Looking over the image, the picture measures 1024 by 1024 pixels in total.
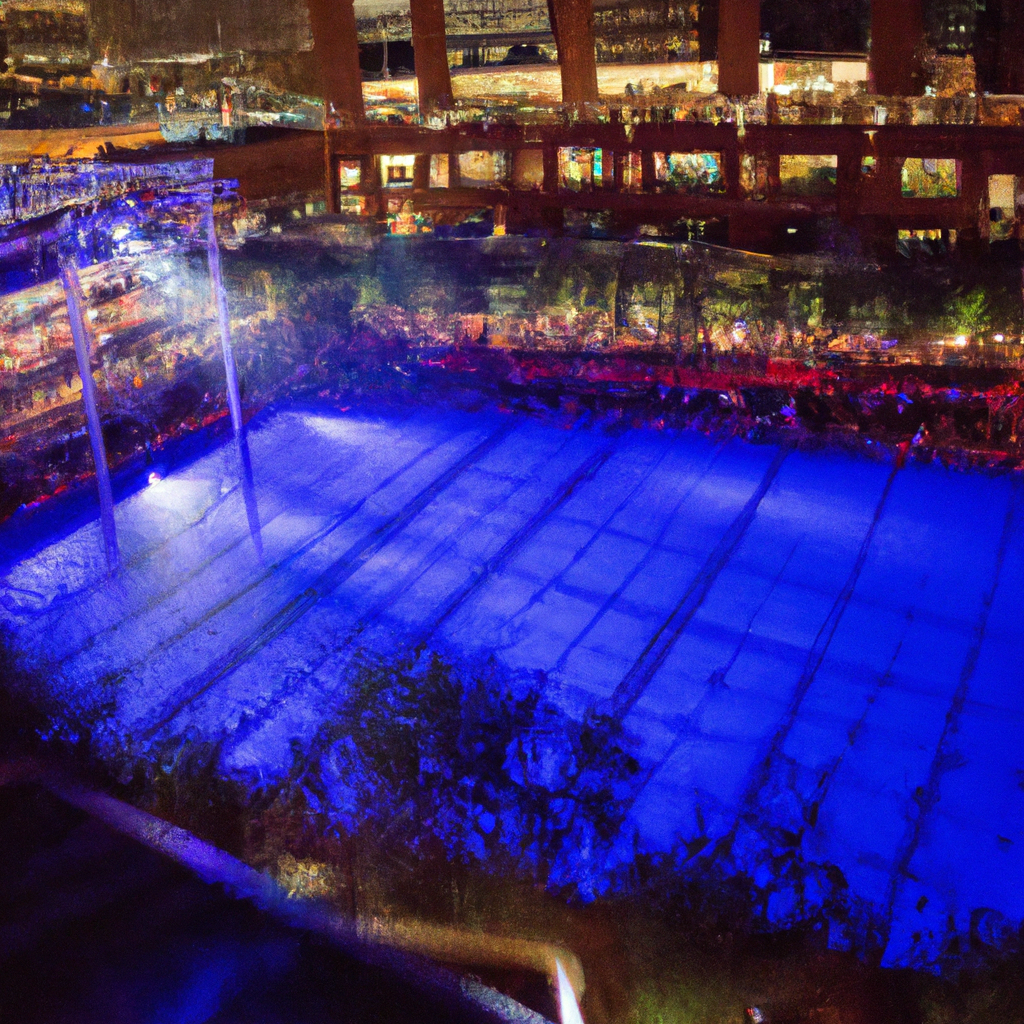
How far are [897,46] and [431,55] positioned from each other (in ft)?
4.78

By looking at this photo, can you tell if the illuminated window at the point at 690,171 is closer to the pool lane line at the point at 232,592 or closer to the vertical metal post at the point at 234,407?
the pool lane line at the point at 232,592

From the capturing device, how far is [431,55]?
283 centimetres

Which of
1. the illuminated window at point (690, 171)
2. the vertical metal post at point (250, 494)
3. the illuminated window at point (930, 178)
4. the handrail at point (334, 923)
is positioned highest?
the illuminated window at point (690, 171)

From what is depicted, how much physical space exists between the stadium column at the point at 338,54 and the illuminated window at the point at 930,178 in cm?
179

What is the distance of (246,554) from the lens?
7.22 feet

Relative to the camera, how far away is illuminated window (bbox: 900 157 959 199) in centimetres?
224

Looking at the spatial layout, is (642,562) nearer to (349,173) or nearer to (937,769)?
(937,769)

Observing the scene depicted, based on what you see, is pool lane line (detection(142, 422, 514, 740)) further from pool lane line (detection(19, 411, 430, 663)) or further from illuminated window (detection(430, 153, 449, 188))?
illuminated window (detection(430, 153, 449, 188))

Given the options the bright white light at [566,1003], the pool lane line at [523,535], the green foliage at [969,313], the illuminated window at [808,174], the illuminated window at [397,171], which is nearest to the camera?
the bright white light at [566,1003]

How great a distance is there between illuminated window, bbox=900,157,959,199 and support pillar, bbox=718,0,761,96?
0.50 meters

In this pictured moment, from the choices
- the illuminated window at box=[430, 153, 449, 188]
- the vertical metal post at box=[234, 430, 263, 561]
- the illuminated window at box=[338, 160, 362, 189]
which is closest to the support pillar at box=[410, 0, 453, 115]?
the illuminated window at box=[430, 153, 449, 188]

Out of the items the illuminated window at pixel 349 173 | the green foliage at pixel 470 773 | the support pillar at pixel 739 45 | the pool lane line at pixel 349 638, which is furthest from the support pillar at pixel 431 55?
the green foliage at pixel 470 773

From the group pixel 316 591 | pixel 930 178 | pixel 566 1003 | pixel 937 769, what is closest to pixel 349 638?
pixel 316 591

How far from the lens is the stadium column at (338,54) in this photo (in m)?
2.89
